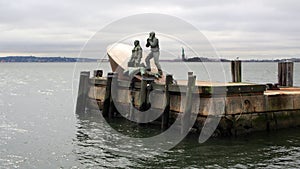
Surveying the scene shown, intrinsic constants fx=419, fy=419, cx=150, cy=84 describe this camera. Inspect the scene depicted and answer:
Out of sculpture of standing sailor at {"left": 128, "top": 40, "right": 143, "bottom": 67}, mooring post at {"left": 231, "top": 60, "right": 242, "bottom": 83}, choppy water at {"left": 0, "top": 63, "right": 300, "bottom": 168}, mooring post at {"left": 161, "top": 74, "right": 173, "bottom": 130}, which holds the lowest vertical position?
choppy water at {"left": 0, "top": 63, "right": 300, "bottom": 168}

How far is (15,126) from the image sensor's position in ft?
71.7

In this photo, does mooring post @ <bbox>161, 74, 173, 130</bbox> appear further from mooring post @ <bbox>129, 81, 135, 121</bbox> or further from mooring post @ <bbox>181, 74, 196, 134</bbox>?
mooring post @ <bbox>129, 81, 135, 121</bbox>

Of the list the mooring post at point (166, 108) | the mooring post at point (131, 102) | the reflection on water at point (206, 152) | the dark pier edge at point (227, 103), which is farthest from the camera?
the mooring post at point (131, 102)

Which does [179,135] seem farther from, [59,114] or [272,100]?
[59,114]

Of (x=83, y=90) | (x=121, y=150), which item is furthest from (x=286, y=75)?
(x=121, y=150)

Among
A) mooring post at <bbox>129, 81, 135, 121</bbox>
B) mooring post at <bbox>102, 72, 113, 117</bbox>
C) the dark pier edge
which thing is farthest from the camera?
mooring post at <bbox>102, 72, 113, 117</bbox>

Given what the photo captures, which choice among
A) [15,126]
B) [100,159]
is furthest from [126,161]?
[15,126]

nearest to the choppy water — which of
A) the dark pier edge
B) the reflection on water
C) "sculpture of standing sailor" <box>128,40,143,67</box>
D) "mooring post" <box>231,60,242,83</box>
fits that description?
the reflection on water

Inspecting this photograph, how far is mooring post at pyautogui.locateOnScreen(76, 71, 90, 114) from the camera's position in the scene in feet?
80.1

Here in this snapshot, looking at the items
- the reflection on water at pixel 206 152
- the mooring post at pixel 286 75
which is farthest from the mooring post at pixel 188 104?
the mooring post at pixel 286 75

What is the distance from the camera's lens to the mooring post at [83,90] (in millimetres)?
24406

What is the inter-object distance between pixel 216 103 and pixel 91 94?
405 inches

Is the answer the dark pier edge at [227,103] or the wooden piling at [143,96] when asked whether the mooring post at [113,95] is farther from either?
the wooden piling at [143,96]

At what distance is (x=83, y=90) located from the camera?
80.5 feet
